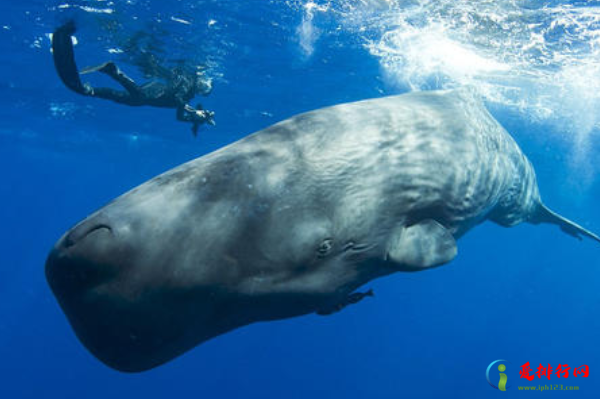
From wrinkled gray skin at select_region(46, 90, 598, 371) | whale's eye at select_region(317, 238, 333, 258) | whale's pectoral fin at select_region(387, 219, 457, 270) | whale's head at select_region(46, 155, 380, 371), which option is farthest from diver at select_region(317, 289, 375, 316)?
whale's eye at select_region(317, 238, 333, 258)

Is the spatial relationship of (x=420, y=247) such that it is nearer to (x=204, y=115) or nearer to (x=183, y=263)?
(x=183, y=263)

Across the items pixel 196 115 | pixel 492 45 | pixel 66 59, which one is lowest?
pixel 196 115

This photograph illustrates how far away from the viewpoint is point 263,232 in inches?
123

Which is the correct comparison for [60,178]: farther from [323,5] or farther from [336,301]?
[336,301]

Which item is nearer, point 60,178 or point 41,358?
point 41,358

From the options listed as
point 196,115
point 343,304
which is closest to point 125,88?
point 196,115

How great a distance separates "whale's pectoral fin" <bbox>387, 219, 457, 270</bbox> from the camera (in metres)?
4.02

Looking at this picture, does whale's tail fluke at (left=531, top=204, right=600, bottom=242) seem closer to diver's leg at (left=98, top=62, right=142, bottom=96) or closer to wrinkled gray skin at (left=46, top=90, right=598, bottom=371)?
wrinkled gray skin at (left=46, top=90, right=598, bottom=371)

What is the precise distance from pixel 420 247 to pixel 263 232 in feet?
5.57

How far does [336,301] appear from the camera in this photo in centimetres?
389

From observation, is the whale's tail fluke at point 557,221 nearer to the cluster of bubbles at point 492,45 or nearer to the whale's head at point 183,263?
the cluster of bubbles at point 492,45

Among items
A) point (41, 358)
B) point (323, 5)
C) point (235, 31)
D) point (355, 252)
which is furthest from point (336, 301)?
point (41, 358)

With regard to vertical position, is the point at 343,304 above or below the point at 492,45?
below

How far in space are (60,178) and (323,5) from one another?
208 feet
